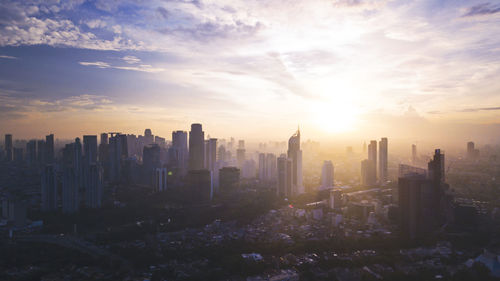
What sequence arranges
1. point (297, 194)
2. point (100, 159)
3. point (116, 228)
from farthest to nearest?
point (100, 159) < point (297, 194) < point (116, 228)

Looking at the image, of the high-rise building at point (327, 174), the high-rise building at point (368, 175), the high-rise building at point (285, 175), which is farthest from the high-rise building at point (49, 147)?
the high-rise building at point (368, 175)

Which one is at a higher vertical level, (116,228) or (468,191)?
(468,191)

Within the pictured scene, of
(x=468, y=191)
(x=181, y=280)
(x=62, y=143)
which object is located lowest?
(x=181, y=280)

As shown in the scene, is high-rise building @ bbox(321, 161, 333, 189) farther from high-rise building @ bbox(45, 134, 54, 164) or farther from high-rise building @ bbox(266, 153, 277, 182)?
high-rise building @ bbox(45, 134, 54, 164)

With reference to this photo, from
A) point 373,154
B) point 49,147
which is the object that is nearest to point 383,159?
point 373,154

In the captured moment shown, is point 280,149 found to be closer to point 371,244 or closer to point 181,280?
point 371,244

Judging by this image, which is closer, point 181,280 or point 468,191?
point 181,280

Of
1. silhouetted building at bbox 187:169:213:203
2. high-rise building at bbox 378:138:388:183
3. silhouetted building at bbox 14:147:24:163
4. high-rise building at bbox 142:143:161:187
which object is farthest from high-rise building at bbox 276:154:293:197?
silhouetted building at bbox 14:147:24:163

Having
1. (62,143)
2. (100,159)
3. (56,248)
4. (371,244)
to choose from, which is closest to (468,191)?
(371,244)
